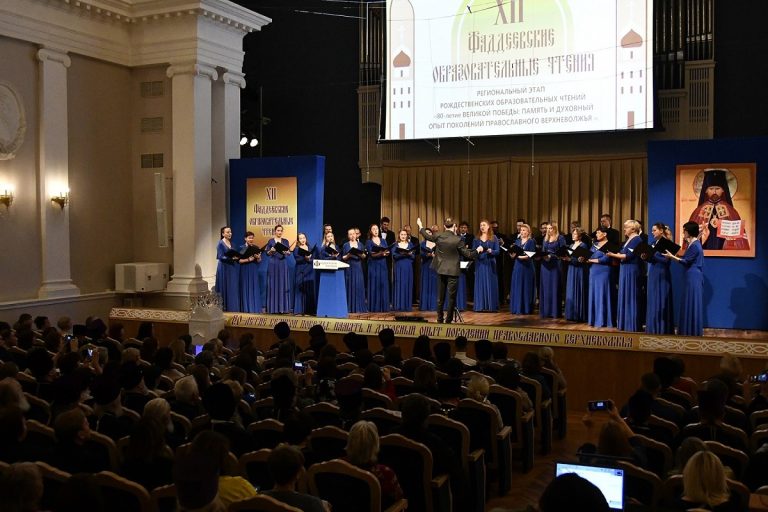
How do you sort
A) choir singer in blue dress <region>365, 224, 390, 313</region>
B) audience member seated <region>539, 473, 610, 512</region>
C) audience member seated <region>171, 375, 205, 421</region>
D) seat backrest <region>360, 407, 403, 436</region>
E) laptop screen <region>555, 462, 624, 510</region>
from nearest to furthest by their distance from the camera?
audience member seated <region>539, 473, 610, 512</region>, laptop screen <region>555, 462, 624, 510</region>, seat backrest <region>360, 407, 403, 436</region>, audience member seated <region>171, 375, 205, 421</region>, choir singer in blue dress <region>365, 224, 390, 313</region>

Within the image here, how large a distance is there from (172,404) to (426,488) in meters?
2.01

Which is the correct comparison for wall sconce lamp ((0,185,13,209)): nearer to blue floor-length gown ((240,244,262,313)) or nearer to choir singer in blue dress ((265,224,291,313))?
blue floor-length gown ((240,244,262,313))

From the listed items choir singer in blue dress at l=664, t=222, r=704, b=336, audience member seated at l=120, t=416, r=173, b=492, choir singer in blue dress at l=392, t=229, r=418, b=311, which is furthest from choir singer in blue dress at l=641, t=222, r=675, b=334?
audience member seated at l=120, t=416, r=173, b=492

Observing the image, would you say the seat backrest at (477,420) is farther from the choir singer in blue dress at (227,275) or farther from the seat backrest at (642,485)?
the choir singer in blue dress at (227,275)

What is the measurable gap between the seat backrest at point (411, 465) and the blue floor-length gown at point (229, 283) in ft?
31.3

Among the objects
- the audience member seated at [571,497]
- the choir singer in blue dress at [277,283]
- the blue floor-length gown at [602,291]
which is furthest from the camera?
the choir singer in blue dress at [277,283]

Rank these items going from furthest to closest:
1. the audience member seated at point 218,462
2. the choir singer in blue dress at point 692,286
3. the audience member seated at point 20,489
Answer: the choir singer in blue dress at point 692,286, the audience member seated at point 218,462, the audience member seated at point 20,489

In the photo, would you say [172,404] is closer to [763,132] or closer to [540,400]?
[540,400]

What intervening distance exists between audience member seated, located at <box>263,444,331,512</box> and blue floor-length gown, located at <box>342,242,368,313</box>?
10224 millimetres

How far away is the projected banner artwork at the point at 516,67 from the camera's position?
1427cm

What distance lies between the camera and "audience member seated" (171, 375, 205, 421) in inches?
214

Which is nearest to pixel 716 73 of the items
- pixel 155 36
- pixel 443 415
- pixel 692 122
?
pixel 692 122

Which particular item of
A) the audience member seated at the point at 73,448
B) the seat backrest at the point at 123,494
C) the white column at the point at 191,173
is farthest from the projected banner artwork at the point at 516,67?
the seat backrest at the point at 123,494

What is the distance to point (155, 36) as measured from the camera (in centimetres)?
1462
